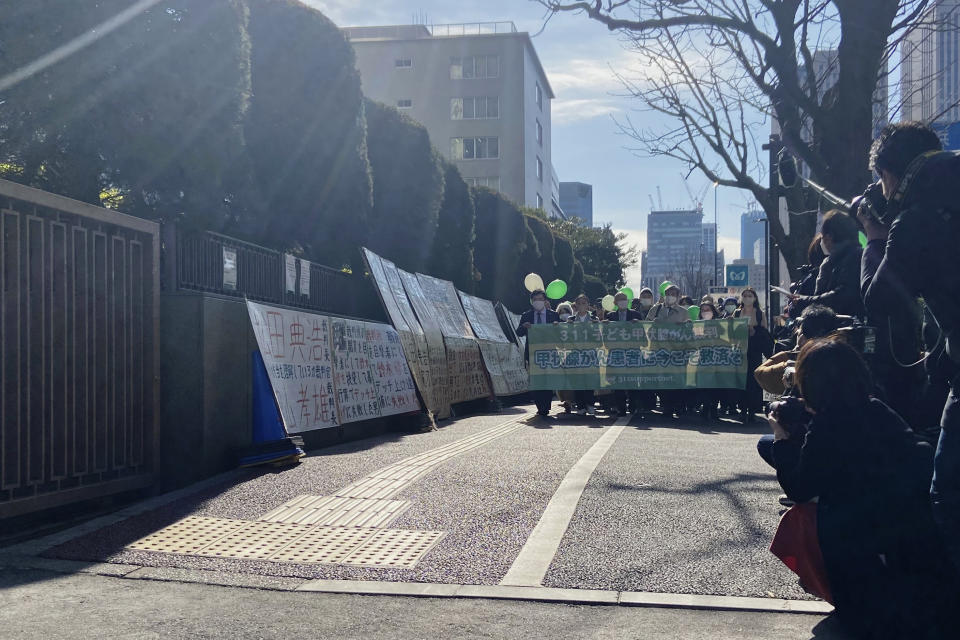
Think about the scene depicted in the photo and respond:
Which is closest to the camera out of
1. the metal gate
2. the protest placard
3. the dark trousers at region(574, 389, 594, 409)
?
the metal gate

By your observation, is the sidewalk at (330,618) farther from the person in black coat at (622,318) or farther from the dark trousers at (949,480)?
the person in black coat at (622,318)

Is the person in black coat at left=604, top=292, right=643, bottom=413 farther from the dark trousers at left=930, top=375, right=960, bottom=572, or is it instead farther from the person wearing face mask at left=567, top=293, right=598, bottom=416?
the dark trousers at left=930, top=375, right=960, bottom=572

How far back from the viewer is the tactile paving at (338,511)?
5.96 metres

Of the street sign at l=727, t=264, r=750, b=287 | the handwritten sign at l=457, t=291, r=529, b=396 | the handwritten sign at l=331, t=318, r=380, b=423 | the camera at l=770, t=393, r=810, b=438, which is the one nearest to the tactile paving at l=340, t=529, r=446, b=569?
the camera at l=770, t=393, r=810, b=438

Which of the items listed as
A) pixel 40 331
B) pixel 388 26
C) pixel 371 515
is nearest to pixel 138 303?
pixel 40 331

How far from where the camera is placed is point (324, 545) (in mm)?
5391

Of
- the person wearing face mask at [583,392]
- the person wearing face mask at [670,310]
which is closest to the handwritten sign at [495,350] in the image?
the person wearing face mask at [583,392]

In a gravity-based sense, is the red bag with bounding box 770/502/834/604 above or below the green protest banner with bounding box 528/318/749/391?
below

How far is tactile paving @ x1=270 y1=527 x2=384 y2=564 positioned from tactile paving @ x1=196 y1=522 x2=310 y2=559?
2.5 inches

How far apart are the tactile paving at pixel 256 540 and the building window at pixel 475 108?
65588 millimetres

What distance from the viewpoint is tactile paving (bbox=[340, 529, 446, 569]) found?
196 inches

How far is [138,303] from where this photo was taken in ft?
24.2

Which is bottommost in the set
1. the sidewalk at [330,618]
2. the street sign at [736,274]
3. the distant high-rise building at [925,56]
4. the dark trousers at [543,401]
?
the sidewalk at [330,618]

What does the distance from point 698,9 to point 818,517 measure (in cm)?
1146
